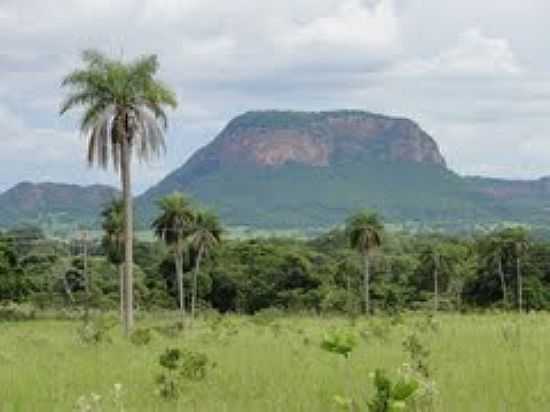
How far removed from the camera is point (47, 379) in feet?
44.1

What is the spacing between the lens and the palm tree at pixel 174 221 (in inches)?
2426

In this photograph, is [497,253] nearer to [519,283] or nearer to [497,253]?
[497,253]

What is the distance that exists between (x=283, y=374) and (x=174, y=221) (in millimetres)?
48909

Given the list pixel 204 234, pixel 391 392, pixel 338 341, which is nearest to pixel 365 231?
pixel 204 234

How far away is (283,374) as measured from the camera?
13.4m

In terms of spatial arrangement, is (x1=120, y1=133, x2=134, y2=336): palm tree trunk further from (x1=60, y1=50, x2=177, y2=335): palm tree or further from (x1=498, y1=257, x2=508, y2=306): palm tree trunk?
(x1=498, y1=257, x2=508, y2=306): palm tree trunk

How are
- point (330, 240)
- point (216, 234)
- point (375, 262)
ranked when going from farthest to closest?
point (330, 240) < point (375, 262) < point (216, 234)

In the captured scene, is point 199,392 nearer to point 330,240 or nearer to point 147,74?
point 147,74

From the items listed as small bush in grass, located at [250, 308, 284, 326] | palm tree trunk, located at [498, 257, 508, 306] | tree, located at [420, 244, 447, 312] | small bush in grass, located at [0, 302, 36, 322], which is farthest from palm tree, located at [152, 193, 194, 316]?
tree, located at [420, 244, 447, 312]

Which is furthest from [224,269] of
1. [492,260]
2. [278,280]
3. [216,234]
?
[492,260]

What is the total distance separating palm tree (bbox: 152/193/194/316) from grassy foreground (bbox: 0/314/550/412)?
39735 mm

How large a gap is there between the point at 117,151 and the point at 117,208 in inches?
1046

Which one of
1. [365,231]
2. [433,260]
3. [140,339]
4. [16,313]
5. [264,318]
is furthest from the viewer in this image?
[433,260]

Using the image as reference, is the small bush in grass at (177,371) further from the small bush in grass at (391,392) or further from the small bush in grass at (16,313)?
the small bush in grass at (16,313)
